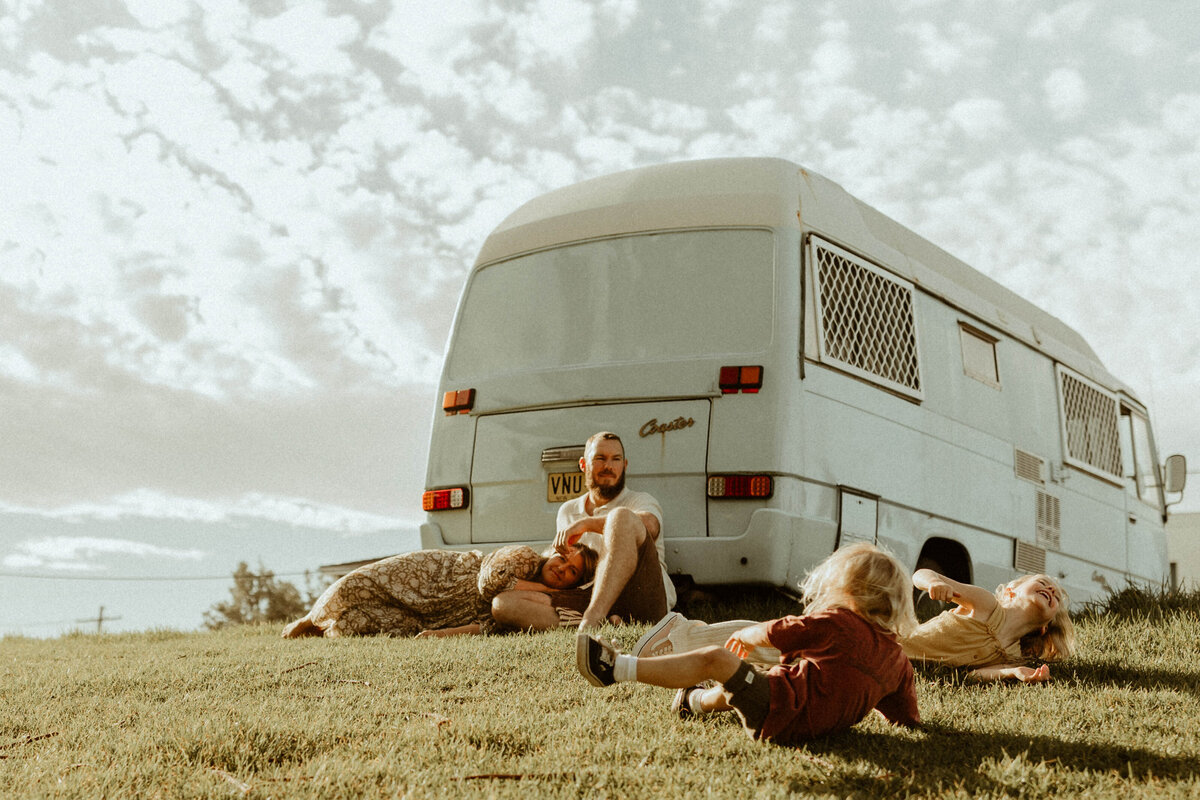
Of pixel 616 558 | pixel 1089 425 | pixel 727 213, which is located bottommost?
pixel 616 558

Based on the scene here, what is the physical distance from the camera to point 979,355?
808 centimetres

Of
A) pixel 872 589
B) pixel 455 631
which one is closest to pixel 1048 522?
pixel 455 631

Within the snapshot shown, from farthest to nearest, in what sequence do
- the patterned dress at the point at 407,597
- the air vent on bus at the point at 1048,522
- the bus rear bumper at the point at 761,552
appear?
1. the air vent on bus at the point at 1048,522
2. the patterned dress at the point at 407,597
3. the bus rear bumper at the point at 761,552

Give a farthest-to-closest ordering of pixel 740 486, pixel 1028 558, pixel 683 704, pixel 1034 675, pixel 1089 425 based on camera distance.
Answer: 1. pixel 1089 425
2. pixel 1028 558
3. pixel 740 486
4. pixel 1034 675
5. pixel 683 704

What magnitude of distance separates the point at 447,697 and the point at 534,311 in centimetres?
336

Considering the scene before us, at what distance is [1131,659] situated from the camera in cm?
520

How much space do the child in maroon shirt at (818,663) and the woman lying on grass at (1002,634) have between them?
0.94m

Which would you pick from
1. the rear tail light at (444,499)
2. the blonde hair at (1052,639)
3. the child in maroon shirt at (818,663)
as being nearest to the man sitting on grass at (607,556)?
the rear tail light at (444,499)

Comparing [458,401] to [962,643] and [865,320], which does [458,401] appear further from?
[962,643]

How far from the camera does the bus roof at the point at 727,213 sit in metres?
6.85

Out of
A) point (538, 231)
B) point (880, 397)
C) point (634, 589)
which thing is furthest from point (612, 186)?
point (634, 589)

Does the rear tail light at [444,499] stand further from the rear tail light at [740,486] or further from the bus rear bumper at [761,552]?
the rear tail light at [740,486]

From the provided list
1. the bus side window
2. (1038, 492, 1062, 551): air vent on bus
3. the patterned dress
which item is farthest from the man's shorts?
the bus side window

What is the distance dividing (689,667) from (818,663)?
421mm
